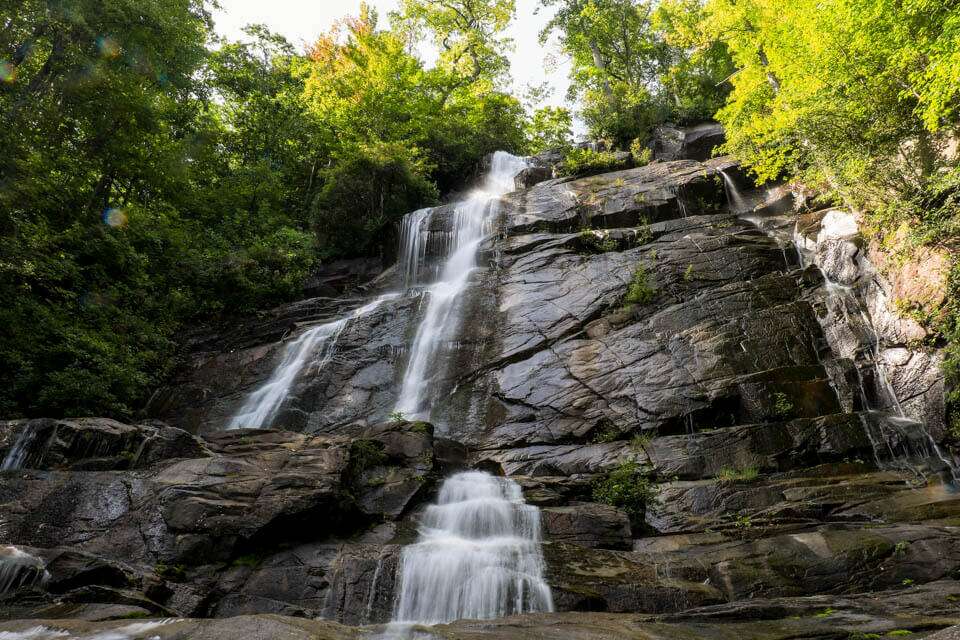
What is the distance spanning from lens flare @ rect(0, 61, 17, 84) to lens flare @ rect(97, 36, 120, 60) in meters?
1.95

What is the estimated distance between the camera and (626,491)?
8.32 m

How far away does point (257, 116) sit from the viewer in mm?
23797

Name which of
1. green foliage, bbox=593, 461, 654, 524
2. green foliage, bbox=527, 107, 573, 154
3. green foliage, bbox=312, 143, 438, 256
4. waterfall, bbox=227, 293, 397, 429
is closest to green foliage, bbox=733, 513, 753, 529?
green foliage, bbox=593, 461, 654, 524

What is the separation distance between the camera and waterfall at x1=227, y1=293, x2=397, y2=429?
12844 mm

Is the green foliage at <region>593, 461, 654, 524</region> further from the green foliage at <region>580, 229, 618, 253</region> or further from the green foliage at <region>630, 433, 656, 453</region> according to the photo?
the green foliage at <region>580, 229, 618, 253</region>

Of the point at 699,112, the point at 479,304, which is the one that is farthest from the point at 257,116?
the point at 699,112

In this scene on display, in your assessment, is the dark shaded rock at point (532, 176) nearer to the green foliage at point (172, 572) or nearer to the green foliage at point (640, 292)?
the green foliage at point (640, 292)

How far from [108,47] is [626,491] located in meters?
16.7

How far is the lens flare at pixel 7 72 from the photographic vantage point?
1162 centimetres

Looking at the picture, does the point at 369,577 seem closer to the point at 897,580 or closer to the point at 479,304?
the point at 897,580

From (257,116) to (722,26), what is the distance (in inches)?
799

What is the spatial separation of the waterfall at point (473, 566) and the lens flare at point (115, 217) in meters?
12.9

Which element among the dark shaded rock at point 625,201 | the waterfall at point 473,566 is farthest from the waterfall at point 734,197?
the waterfall at point 473,566

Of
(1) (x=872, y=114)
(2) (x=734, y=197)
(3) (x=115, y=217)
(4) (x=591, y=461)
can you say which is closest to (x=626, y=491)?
(4) (x=591, y=461)
